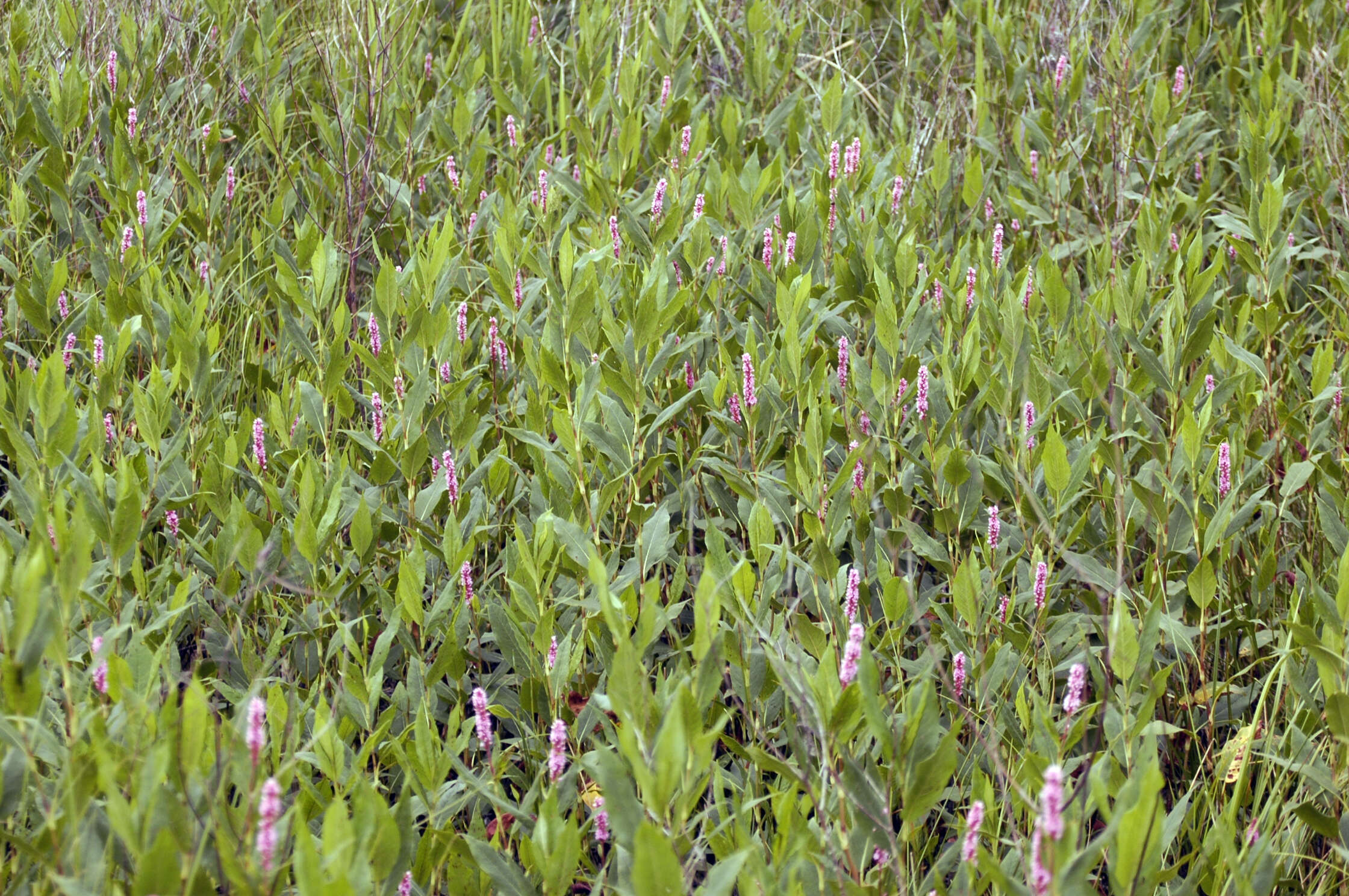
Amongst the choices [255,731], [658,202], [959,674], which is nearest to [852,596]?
[959,674]

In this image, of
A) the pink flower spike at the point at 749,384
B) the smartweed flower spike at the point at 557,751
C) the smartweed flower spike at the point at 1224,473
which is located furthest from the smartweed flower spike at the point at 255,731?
the smartweed flower spike at the point at 1224,473

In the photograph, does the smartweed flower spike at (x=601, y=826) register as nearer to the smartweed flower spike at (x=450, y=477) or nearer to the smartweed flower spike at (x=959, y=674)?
the smartweed flower spike at (x=959, y=674)

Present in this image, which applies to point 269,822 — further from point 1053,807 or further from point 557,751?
point 1053,807

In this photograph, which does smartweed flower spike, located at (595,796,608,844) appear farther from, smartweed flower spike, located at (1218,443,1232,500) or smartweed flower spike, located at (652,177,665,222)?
smartweed flower spike, located at (652,177,665,222)

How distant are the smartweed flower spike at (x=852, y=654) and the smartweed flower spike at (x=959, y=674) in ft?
1.64

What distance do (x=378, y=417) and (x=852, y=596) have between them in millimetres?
1082

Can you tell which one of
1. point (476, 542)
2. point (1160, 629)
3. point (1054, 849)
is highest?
point (1054, 849)

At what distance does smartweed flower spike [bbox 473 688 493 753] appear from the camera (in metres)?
1.93

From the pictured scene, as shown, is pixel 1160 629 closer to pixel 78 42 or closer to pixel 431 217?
pixel 431 217

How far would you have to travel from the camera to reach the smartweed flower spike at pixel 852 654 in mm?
1616

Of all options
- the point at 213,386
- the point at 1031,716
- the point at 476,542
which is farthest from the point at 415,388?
the point at 1031,716

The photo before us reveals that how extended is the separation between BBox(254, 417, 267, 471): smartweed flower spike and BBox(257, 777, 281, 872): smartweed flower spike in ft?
4.31

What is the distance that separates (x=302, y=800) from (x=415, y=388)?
1.04m

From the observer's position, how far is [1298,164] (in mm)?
4469
